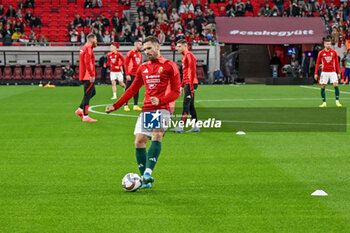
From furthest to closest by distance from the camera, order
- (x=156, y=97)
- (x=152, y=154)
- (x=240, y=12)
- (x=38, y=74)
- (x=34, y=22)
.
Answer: (x=240, y=12) → (x=34, y=22) → (x=38, y=74) → (x=152, y=154) → (x=156, y=97)

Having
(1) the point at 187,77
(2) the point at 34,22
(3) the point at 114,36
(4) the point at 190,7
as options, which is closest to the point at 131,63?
(1) the point at 187,77

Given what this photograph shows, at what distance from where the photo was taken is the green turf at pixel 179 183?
6527 millimetres

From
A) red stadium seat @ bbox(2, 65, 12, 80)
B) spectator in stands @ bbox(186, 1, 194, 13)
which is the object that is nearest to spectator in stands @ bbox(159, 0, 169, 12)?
spectator in stands @ bbox(186, 1, 194, 13)

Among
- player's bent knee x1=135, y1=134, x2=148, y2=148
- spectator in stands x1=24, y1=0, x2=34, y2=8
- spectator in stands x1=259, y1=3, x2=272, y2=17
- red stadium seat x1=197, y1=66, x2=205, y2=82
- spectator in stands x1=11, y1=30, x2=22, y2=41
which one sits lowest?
red stadium seat x1=197, y1=66, x2=205, y2=82

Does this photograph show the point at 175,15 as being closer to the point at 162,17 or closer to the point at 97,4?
the point at 162,17

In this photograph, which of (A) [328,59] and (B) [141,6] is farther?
(B) [141,6]

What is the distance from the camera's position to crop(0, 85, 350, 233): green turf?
653cm

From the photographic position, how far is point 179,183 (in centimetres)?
859

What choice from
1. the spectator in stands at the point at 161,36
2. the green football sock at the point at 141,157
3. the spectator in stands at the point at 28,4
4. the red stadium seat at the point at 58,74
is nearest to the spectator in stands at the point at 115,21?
the spectator in stands at the point at 161,36

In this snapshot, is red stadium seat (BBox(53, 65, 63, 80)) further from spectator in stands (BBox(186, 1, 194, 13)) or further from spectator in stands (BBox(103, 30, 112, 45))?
spectator in stands (BBox(186, 1, 194, 13))

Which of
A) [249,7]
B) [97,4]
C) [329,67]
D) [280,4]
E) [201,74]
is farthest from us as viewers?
[97,4]

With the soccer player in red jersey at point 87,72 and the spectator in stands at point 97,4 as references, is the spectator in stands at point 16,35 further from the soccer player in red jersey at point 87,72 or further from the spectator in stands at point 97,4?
the soccer player in red jersey at point 87,72

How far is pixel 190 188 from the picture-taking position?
27.0 ft

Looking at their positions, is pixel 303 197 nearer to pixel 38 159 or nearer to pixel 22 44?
pixel 38 159
